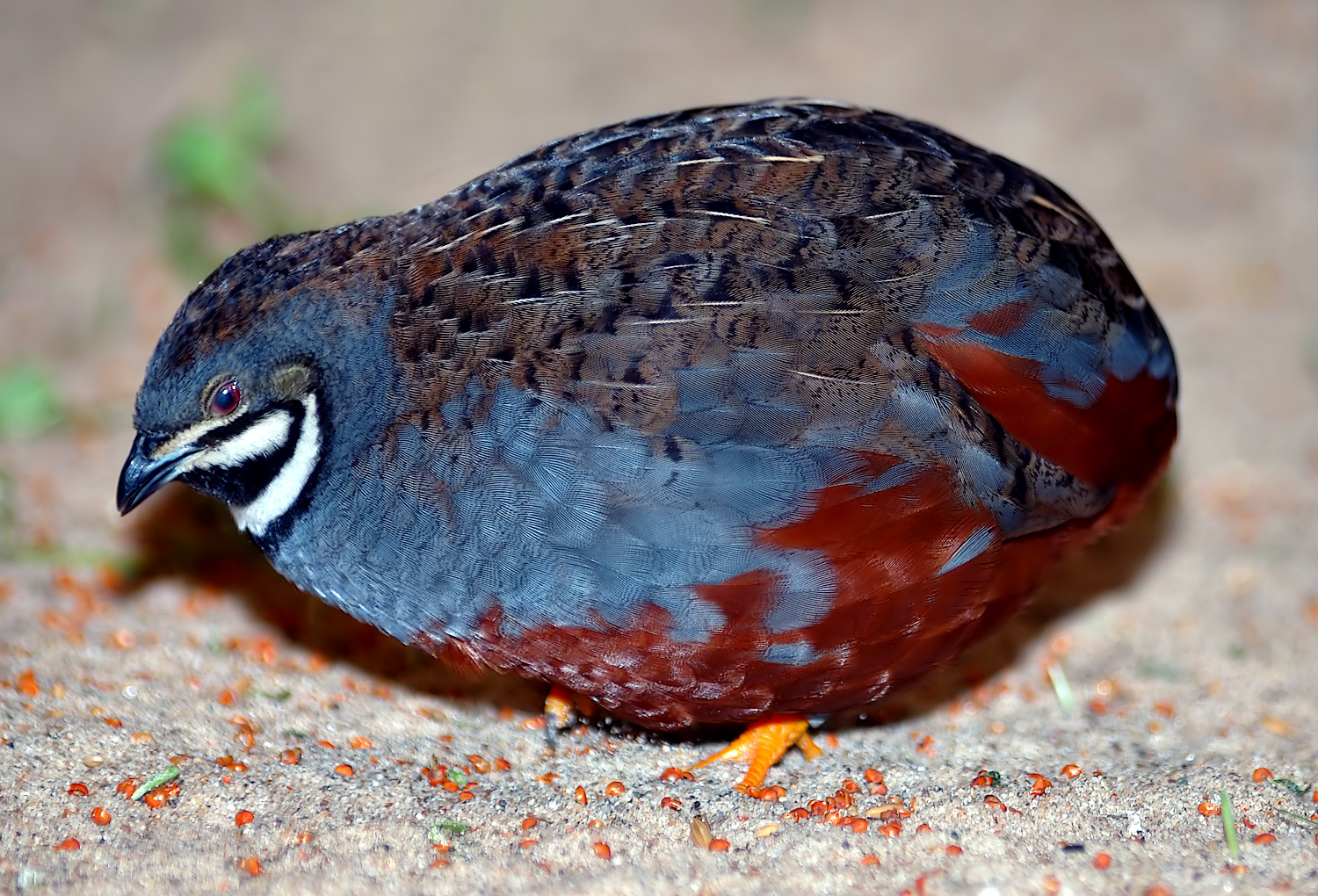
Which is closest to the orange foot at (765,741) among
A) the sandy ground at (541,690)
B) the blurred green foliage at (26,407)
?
the sandy ground at (541,690)

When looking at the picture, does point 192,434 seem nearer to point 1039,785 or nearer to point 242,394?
point 242,394

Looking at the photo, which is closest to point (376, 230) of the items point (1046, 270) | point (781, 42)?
point (1046, 270)

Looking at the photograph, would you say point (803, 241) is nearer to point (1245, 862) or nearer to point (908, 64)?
point (1245, 862)

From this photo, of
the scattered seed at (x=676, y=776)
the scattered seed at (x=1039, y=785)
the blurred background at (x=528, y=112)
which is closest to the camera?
the scattered seed at (x=1039, y=785)

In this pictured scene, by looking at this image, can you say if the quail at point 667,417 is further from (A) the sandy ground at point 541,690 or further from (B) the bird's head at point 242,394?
(A) the sandy ground at point 541,690

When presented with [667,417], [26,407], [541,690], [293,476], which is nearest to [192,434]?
[293,476]

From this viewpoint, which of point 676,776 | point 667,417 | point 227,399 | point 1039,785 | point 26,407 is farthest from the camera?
point 26,407

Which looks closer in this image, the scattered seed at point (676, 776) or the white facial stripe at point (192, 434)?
the white facial stripe at point (192, 434)
